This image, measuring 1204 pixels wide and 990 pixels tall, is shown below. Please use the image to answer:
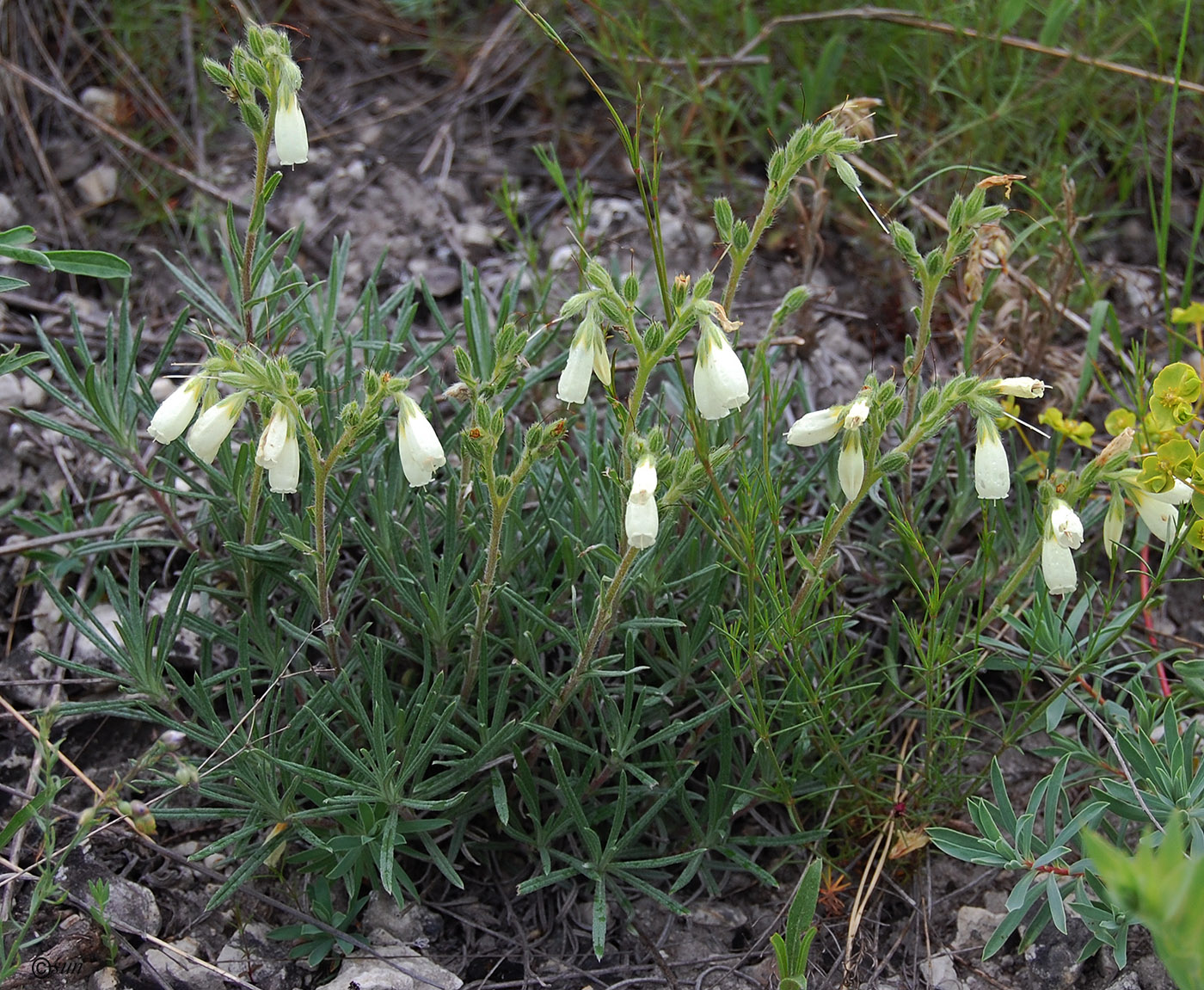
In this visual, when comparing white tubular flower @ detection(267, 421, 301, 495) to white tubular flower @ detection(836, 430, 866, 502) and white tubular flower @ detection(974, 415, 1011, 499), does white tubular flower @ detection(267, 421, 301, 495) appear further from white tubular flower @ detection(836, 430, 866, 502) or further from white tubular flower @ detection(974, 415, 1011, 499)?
white tubular flower @ detection(974, 415, 1011, 499)

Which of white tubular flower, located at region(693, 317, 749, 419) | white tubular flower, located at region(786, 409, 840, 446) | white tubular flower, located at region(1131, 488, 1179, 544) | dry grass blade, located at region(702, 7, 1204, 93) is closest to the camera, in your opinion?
white tubular flower, located at region(693, 317, 749, 419)

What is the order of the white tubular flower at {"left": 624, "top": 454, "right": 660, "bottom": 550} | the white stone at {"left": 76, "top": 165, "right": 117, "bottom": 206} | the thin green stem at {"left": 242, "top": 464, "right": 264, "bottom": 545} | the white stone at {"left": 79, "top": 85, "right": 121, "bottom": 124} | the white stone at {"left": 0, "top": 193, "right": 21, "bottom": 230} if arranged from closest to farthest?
1. the white tubular flower at {"left": 624, "top": 454, "right": 660, "bottom": 550}
2. the thin green stem at {"left": 242, "top": 464, "right": 264, "bottom": 545}
3. the white stone at {"left": 0, "top": 193, "right": 21, "bottom": 230}
4. the white stone at {"left": 76, "top": 165, "right": 117, "bottom": 206}
5. the white stone at {"left": 79, "top": 85, "right": 121, "bottom": 124}

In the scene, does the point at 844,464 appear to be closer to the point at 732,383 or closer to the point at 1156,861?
the point at 732,383

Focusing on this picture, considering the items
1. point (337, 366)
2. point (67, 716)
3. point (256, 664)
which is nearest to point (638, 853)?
point (256, 664)

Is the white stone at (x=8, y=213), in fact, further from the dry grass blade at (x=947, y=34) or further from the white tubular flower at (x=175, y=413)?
the dry grass blade at (x=947, y=34)

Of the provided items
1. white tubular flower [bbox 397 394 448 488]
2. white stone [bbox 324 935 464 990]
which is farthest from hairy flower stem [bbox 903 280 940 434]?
white stone [bbox 324 935 464 990]

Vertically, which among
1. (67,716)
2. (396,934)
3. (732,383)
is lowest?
(396,934)

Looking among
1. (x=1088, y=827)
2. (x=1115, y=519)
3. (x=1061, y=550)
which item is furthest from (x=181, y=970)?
(x=1115, y=519)
